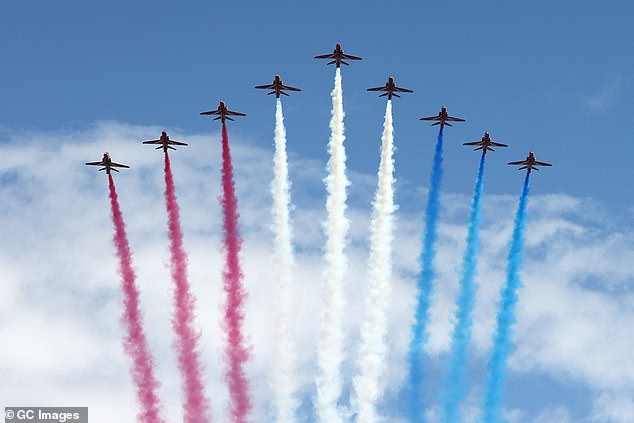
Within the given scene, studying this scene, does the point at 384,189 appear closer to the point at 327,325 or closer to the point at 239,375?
the point at 327,325

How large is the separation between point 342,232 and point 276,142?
45.0 feet

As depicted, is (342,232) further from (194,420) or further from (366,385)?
(194,420)

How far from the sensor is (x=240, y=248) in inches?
4929

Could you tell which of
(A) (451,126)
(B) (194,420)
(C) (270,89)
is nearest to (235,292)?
(B) (194,420)

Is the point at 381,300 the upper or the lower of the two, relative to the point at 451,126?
lower

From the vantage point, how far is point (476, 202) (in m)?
133

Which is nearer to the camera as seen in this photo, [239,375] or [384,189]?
[239,375]

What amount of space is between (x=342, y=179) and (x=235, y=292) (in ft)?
64.8

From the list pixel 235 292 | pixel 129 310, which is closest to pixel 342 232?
pixel 235 292

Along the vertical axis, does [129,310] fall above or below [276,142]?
below

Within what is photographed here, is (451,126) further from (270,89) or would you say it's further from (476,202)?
(270,89)

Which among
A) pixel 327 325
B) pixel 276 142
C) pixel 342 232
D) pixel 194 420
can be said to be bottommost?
pixel 194 420

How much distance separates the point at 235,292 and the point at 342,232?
1575 cm

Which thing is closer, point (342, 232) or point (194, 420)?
point (194, 420)
